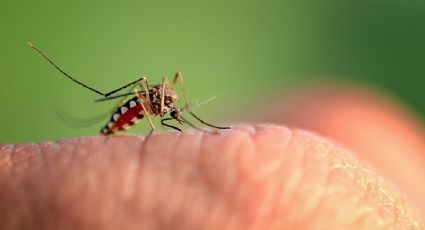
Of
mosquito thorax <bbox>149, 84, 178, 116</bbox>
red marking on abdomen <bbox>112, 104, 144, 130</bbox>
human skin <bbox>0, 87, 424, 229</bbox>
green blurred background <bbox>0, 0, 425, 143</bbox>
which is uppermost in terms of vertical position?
green blurred background <bbox>0, 0, 425, 143</bbox>

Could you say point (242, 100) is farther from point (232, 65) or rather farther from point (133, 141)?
point (133, 141)

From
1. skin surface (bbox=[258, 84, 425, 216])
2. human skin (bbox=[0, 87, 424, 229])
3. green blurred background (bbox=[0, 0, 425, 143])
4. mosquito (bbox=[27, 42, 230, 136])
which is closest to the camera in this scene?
human skin (bbox=[0, 87, 424, 229])

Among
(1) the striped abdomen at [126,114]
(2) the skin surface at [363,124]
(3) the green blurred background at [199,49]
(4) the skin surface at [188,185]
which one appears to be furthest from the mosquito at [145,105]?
(3) the green blurred background at [199,49]

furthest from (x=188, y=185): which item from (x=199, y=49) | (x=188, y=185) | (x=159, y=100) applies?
(x=199, y=49)

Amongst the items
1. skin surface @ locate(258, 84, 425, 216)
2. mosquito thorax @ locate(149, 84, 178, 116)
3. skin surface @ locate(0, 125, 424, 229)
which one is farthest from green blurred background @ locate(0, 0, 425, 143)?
skin surface @ locate(0, 125, 424, 229)

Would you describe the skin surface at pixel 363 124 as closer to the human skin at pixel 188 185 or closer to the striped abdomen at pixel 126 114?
the striped abdomen at pixel 126 114

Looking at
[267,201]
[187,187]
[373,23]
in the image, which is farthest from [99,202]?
[373,23]

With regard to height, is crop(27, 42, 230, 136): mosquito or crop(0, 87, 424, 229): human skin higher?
crop(27, 42, 230, 136): mosquito

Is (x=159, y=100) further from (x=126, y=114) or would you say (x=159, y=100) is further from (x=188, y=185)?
(x=188, y=185)

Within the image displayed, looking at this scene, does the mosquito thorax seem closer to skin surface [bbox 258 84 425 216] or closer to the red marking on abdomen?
the red marking on abdomen
